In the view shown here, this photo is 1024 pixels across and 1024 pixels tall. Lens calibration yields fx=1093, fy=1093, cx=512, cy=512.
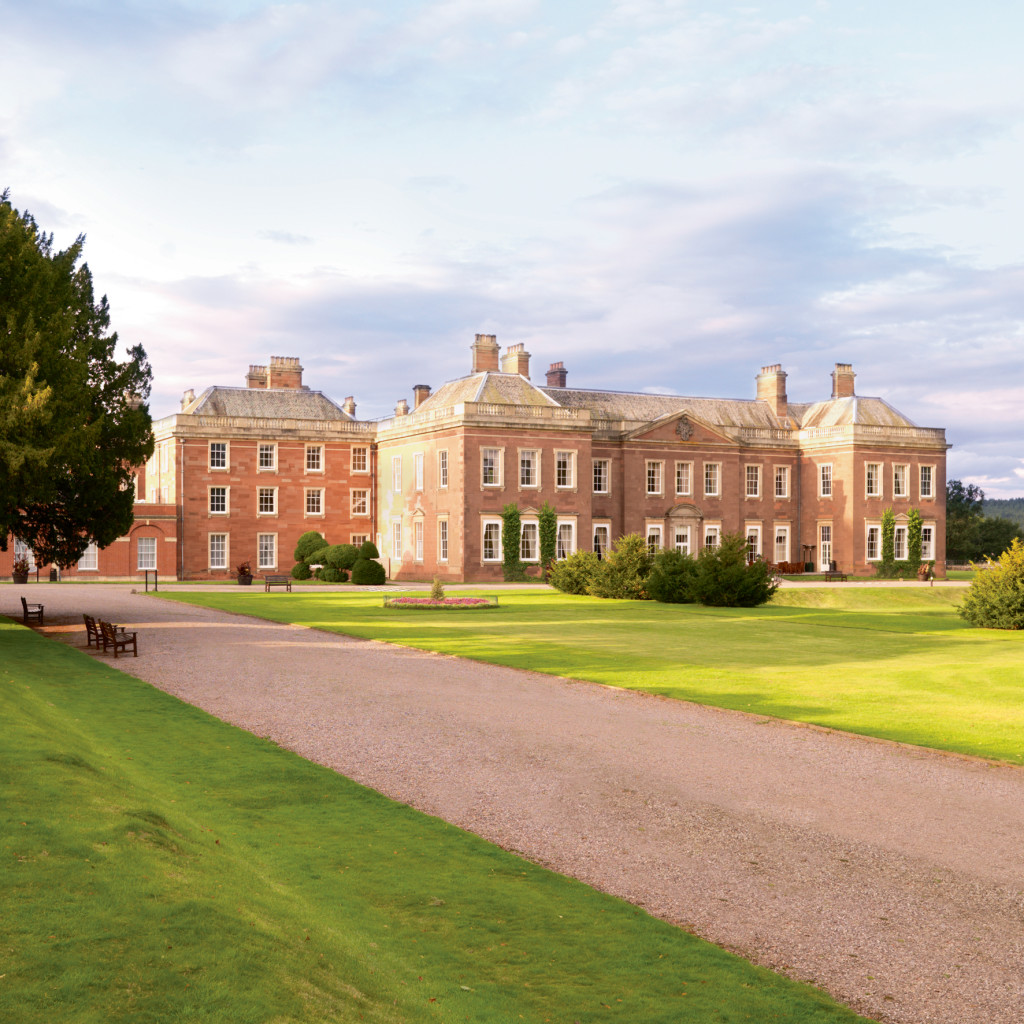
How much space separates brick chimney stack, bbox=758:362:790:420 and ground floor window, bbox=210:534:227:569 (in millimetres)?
35622

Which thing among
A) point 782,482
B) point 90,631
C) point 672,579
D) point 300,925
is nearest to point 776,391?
point 782,482

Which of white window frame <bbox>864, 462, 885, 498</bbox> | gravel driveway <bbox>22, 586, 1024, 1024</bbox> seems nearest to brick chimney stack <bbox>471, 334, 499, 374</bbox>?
white window frame <bbox>864, 462, 885, 498</bbox>

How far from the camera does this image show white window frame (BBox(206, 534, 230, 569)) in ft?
201

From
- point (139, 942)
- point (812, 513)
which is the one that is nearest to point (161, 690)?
point (139, 942)

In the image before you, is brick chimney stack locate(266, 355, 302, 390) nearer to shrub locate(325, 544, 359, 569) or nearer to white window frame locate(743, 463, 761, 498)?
shrub locate(325, 544, 359, 569)

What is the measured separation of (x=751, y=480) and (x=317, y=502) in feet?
86.6

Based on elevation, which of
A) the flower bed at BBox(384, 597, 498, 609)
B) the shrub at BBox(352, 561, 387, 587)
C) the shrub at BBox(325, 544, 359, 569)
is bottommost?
the flower bed at BBox(384, 597, 498, 609)

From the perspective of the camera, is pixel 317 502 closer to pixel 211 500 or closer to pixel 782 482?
pixel 211 500

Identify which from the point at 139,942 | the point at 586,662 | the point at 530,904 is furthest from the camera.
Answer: the point at 586,662

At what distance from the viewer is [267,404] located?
65.0 metres

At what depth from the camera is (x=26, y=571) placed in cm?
5203

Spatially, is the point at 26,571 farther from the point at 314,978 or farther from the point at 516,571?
the point at 314,978

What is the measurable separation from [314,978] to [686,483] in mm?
60966

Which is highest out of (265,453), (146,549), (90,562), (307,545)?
(265,453)
